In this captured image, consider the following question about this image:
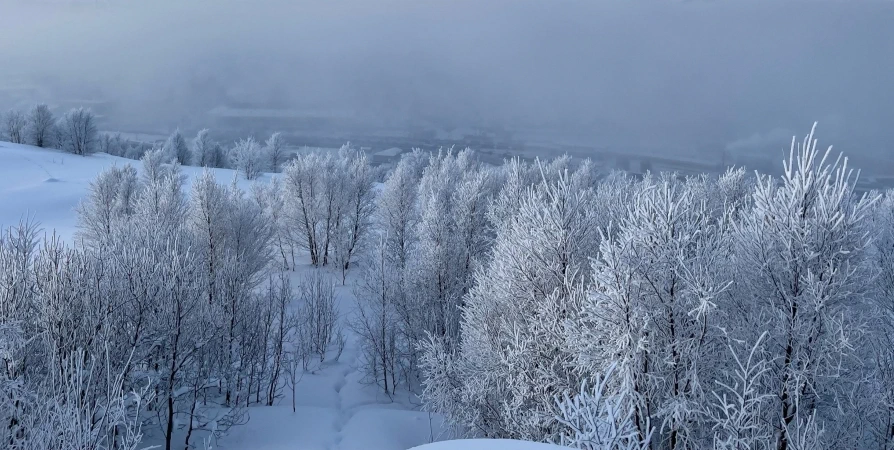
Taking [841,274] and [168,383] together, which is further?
[168,383]

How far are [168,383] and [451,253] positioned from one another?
12391mm

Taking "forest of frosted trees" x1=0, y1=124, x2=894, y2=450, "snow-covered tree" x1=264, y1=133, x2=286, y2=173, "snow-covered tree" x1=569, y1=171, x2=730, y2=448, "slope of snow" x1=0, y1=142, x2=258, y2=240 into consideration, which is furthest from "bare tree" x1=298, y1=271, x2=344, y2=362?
"snow-covered tree" x1=264, y1=133, x2=286, y2=173

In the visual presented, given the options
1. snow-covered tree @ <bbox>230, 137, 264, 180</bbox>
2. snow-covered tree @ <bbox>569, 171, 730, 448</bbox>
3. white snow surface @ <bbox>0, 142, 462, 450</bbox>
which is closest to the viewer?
snow-covered tree @ <bbox>569, 171, 730, 448</bbox>

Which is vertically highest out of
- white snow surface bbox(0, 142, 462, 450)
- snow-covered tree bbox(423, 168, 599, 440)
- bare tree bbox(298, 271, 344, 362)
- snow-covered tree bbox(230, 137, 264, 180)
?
snow-covered tree bbox(230, 137, 264, 180)

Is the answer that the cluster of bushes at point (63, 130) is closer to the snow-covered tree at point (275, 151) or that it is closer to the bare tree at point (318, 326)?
the snow-covered tree at point (275, 151)

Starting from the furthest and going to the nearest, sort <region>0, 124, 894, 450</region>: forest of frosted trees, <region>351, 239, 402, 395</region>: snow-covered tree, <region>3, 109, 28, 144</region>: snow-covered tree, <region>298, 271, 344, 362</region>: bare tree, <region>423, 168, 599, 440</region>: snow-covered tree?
<region>3, 109, 28, 144</region>: snow-covered tree < <region>298, 271, 344, 362</region>: bare tree < <region>351, 239, 402, 395</region>: snow-covered tree < <region>423, 168, 599, 440</region>: snow-covered tree < <region>0, 124, 894, 450</region>: forest of frosted trees

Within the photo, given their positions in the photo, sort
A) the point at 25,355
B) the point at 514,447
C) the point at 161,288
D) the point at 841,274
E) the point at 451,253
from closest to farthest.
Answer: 1. the point at 514,447
2. the point at 841,274
3. the point at 25,355
4. the point at 161,288
5. the point at 451,253

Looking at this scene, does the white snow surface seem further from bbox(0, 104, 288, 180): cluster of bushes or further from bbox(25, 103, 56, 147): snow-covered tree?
bbox(25, 103, 56, 147): snow-covered tree

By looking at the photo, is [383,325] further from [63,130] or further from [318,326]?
[63,130]

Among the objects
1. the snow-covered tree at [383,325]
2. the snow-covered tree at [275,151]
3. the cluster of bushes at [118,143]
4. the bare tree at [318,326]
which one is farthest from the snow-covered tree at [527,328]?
the snow-covered tree at [275,151]

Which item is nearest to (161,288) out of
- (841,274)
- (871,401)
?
(841,274)

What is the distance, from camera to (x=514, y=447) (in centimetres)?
430

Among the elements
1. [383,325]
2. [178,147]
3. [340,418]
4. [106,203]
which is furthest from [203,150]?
[340,418]

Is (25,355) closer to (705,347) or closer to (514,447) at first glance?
(514,447)
